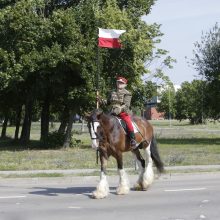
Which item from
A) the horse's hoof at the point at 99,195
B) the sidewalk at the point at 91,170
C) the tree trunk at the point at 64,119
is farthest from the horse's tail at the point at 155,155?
the tree trunk at the point at 64,119

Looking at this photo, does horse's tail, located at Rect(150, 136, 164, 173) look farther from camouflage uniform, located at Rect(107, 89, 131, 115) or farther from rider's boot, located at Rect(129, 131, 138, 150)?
camouflage uniform, located at Rect(107, 89, 131, 115)

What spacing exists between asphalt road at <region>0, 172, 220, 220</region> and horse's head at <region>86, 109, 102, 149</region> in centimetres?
134

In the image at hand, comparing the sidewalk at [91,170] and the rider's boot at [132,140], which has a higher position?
the rider's boot at [132,140]

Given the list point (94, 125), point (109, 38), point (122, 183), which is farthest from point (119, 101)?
point (109, 38)

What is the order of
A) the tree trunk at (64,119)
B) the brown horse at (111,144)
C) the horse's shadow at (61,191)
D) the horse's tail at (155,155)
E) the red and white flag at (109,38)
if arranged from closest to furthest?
the brown horse at (111,144)
the horse's shadow at (61,191)
the horse's tail at (155,155)
the red and white flag at (109,38)
the tree trunk at (64,119)

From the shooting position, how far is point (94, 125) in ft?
41.4

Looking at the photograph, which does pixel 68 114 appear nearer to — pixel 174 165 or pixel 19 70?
pixel 19 70

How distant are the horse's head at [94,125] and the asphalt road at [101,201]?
1.34m

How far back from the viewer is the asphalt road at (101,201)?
33.1 feet

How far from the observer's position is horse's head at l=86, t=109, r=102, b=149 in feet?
41.3

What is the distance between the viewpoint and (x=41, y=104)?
37125mm

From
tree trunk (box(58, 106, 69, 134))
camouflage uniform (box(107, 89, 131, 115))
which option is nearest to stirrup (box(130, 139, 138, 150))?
camouflage uniform (box(107, 89, 131, 115))

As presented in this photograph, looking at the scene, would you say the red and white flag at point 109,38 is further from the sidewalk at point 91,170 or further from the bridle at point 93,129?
the bridle at point 93,129

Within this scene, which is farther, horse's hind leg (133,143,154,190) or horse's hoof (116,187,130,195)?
horse's hind leg (133,143,154,190)
